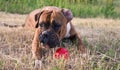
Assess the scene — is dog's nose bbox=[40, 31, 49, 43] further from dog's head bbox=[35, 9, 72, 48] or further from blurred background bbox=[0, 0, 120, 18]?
blurred background bbox=[0, 0, 120, 18]

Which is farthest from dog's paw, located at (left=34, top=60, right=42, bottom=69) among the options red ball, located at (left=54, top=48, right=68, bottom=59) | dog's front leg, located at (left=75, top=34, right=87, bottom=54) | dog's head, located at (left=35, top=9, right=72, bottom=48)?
dog's front leg, located at (left=75, top=34, right=87, bottom=54)

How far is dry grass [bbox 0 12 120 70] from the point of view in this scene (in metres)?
5.10

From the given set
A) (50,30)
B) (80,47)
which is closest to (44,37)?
(50,30)

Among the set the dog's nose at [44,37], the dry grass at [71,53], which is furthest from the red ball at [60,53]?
the dog's nose at [44,37]

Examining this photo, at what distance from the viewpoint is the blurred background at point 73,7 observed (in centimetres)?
1181

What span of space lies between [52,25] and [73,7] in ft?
20.6

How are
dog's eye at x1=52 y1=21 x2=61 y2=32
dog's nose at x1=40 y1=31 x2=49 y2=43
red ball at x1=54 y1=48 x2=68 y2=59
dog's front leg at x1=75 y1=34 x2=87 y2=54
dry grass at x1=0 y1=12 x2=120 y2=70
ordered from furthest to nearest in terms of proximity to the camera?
1. dog's front leg at x1=75 y1=34 x2=87 y2=54
2. dog's eye at x1=52 y1=21 x2=61 y2=32
3. dog's nose at x1=40 y1=31 x2=49 y2=43
4. red ball at x1=54 y1=48 x2=68 y2=59
5. dry grass at x1=0 y1=12 x2=120 y2=70

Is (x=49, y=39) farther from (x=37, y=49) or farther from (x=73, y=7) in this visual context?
(x=73, y=7)

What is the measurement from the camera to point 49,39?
5535 millimetres

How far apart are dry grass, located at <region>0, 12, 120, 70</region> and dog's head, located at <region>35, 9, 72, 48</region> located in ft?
0.80

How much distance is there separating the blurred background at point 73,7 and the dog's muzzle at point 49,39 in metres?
6.12

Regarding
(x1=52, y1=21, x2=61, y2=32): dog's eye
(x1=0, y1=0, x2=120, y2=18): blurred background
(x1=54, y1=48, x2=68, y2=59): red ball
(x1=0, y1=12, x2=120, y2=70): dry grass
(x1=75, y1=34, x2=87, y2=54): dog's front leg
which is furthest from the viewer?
A: (x1=0, y1=0, x2=120, y2=18): blurred background

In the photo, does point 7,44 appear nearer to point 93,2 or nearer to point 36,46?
point 36,46

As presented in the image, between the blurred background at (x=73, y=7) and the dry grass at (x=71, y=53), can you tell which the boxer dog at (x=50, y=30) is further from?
the blurred background at (x=73, y=7)
